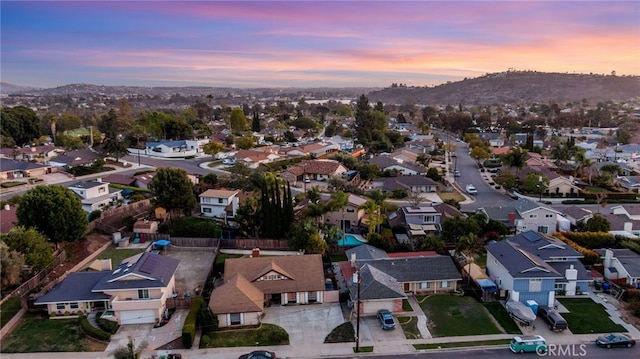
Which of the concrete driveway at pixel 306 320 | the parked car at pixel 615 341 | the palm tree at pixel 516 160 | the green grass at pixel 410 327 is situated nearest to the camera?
the parked car at pixel 615 341

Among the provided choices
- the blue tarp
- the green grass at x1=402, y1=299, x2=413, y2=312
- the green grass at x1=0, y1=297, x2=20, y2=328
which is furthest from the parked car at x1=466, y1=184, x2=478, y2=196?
the green grass at x1=0, y1=297, x2=20, y2=328

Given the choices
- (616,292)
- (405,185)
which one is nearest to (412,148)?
(405,185)

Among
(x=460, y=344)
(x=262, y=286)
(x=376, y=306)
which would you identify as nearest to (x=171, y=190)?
(x=262, y=286)

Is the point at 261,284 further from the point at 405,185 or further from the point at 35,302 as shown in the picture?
the point at 405,185

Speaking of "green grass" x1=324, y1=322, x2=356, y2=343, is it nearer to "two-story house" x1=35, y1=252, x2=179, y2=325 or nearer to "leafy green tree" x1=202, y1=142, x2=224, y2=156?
"two-story house" x1=35, y1=252, x2=179, y2=325

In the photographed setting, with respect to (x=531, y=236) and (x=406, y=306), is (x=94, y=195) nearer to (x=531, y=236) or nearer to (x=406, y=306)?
(x=406, y=306)

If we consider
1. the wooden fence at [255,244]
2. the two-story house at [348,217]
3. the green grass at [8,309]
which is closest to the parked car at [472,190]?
the two-story house at [348,217]

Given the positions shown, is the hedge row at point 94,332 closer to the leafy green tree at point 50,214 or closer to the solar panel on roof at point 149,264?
the solar panel on roof at point 149,264
